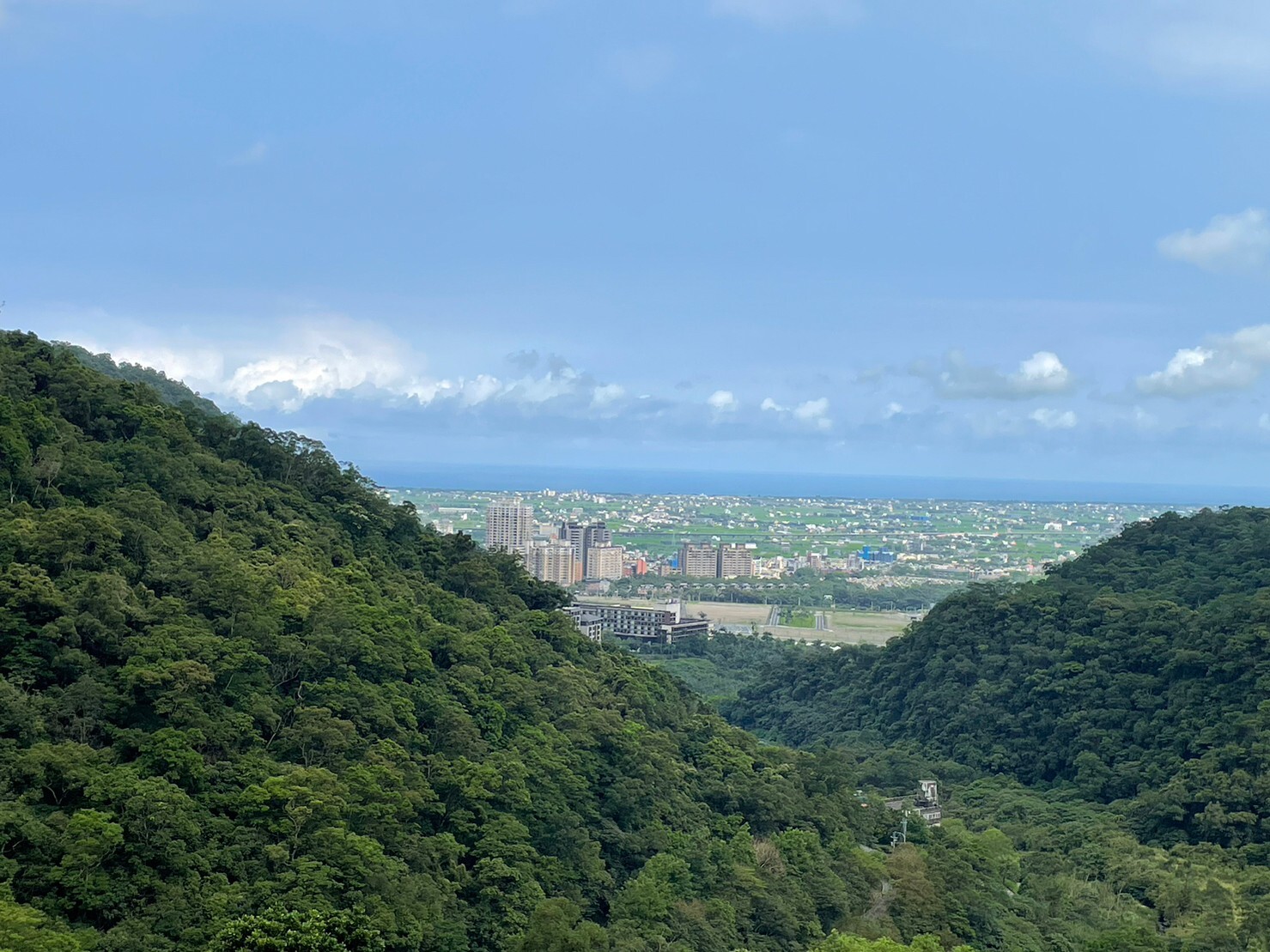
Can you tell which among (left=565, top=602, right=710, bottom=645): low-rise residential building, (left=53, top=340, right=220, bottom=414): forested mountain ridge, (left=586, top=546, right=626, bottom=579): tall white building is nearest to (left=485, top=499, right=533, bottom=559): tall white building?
(left=586, top=546, right=626, bottom=579): tall white building

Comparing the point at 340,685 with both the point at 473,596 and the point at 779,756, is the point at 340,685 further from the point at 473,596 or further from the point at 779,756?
the point at 779,756

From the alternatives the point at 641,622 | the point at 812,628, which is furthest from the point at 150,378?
the point at 812,628

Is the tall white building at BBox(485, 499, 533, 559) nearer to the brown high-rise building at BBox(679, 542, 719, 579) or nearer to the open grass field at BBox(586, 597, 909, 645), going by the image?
the brown high-rise building at BBox(679, 542, 719, 579)

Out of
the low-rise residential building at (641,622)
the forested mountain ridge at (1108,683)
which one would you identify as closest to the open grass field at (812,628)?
the low-rise residential building at (641,622)

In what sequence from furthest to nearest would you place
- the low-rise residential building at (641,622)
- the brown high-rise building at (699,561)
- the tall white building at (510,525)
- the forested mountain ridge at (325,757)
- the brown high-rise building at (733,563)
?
the tall white building at (510,525), the brown high-rise building at (699,561), the brown high-rise building at (733,563), the low-rise residential building at (641,622), the forested mountain ridge at (325,757)

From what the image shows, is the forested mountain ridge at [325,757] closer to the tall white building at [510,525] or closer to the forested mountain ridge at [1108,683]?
the forested mountain ridge at [1108,683]

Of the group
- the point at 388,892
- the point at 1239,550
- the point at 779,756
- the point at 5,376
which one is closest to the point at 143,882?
the point at 388,892
